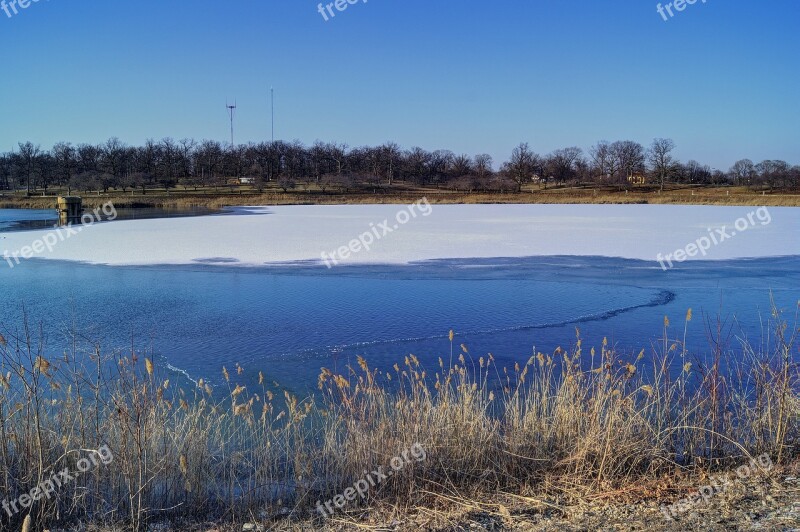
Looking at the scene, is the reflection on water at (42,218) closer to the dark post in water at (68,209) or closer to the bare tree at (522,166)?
the dark post in water at (68,209)

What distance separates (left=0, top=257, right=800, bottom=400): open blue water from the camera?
8.11 m

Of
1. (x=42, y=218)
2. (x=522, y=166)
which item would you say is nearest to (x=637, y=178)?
(x=522, y=166)

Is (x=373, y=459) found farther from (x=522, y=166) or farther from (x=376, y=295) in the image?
(x=522, y=166)

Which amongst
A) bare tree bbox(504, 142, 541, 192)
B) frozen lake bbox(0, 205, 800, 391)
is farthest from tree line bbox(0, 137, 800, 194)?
frozen lake bbox(0, 205, 800, 391)

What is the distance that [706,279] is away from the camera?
13.9 metres

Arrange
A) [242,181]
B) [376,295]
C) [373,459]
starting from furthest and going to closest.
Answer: [242,181] < [376,295] < [373,459]

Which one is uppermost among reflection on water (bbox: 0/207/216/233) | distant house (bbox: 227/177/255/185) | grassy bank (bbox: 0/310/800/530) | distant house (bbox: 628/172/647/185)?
distant house (bbox: 628/172/647/185)

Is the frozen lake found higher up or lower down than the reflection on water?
lower down

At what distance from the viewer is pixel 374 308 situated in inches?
428

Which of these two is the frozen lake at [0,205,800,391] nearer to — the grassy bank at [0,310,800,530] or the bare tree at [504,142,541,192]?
the grassy bank at [0,310,800,530]

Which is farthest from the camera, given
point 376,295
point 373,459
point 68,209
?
point 68,209

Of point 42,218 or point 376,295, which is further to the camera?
point 42,218

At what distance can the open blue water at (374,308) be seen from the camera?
26.6 feet

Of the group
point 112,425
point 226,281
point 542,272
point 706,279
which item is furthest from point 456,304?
point 112,425
